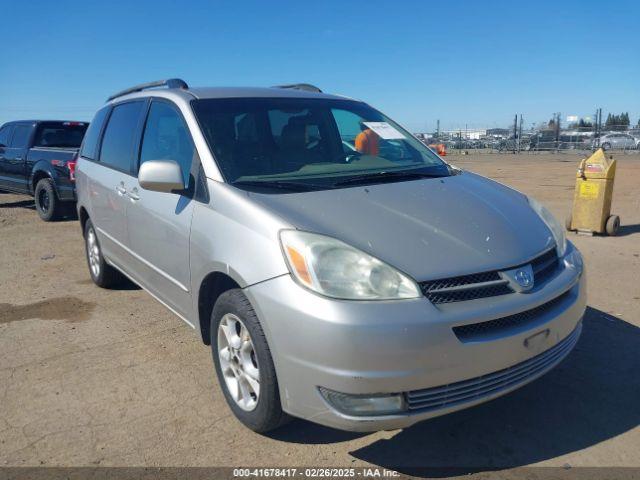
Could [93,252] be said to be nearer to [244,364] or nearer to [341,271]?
[244,364]

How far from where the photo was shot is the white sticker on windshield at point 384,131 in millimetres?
4055

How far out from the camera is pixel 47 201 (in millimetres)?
9836

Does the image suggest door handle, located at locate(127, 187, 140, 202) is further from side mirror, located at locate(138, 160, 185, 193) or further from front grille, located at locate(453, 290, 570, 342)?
front grille, located at locate(453, 290, 570, 342)

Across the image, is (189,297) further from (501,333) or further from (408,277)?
(501,333)

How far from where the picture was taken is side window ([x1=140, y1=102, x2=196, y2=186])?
3.44 meters

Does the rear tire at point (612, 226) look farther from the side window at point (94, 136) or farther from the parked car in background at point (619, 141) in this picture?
the parked car in background at point (619, 141)

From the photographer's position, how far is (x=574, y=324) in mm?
2922

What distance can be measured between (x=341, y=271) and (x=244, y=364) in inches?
31.6

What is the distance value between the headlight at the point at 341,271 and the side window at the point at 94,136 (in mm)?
3488

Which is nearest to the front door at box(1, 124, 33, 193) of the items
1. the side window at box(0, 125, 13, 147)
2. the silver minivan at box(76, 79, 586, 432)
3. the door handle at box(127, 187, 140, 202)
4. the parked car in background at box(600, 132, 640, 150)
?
the side window at box(0, 125, 13, 147)

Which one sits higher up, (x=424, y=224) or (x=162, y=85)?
(x=162, y=85)

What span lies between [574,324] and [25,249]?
23.8ft

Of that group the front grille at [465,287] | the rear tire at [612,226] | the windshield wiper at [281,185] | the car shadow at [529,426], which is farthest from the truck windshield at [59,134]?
the front grille at [465,287]

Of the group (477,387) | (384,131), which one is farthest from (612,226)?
(477,387)
